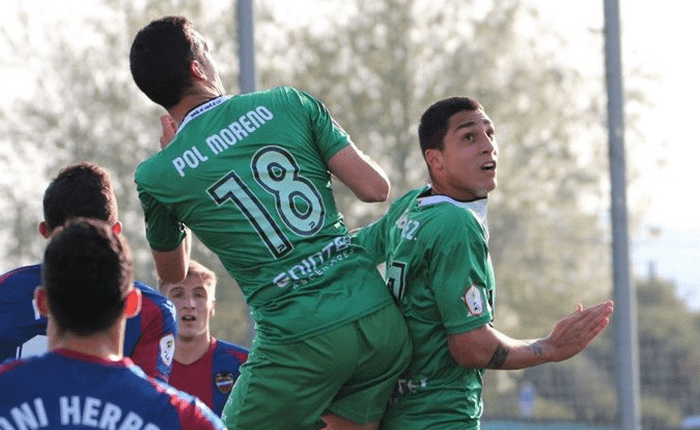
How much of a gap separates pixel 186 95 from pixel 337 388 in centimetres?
108

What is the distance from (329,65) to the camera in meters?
17.8

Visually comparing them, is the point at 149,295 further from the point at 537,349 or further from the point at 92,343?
the point at 92,343

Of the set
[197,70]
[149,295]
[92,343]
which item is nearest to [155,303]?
[149,295]

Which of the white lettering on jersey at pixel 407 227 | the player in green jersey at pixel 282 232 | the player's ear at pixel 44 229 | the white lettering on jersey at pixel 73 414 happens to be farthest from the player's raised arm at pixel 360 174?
the white lettering on jersey at pixel 73 414

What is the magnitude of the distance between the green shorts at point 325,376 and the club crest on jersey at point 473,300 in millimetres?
232

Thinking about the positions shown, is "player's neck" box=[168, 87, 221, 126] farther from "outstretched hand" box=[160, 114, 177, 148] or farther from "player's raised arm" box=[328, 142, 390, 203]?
"player's raised arm" box=[328, 142, 390, 203]

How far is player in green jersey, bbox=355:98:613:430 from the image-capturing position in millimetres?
4816

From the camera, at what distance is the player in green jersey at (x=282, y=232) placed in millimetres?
4812

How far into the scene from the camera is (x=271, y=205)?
4812 millimetres

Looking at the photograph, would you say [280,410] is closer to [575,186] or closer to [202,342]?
[202,342]

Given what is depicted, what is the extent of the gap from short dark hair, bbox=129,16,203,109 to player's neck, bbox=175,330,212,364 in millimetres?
2451

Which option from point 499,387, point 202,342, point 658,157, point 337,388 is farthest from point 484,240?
point 658,157

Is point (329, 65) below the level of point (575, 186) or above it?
above

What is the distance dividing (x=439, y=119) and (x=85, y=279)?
1.97 m
